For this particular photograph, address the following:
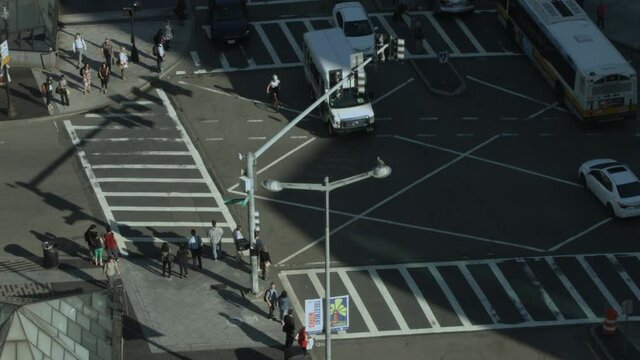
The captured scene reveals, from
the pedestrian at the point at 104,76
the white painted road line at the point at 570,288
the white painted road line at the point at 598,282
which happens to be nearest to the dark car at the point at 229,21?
the pedestrian at the point at 104,76

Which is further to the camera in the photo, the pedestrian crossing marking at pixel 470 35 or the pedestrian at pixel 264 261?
the pedestrian crossing marking at pixel 470 35

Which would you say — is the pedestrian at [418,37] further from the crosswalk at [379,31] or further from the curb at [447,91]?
the curb at [447,91]

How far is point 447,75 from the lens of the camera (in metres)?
71.0

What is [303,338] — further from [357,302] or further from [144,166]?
[144,166]

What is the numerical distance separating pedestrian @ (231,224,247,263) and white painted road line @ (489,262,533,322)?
33.1 ft

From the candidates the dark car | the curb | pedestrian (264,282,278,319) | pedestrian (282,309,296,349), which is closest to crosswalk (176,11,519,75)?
the dark car

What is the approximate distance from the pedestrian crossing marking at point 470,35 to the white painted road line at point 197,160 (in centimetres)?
1699

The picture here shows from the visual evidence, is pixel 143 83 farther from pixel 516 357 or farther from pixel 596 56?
pixel 516 357

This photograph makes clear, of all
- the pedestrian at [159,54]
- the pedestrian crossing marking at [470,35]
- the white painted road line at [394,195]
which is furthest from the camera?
the pedestrian crossing marking at [470,35]

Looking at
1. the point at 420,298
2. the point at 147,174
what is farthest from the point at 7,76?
the point at 420,298

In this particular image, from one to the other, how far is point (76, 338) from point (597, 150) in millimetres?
31713

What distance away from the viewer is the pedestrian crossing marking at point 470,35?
74062mm

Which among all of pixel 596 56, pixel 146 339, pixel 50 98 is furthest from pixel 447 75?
pixel 146 339

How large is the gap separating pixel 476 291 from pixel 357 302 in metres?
4.67
